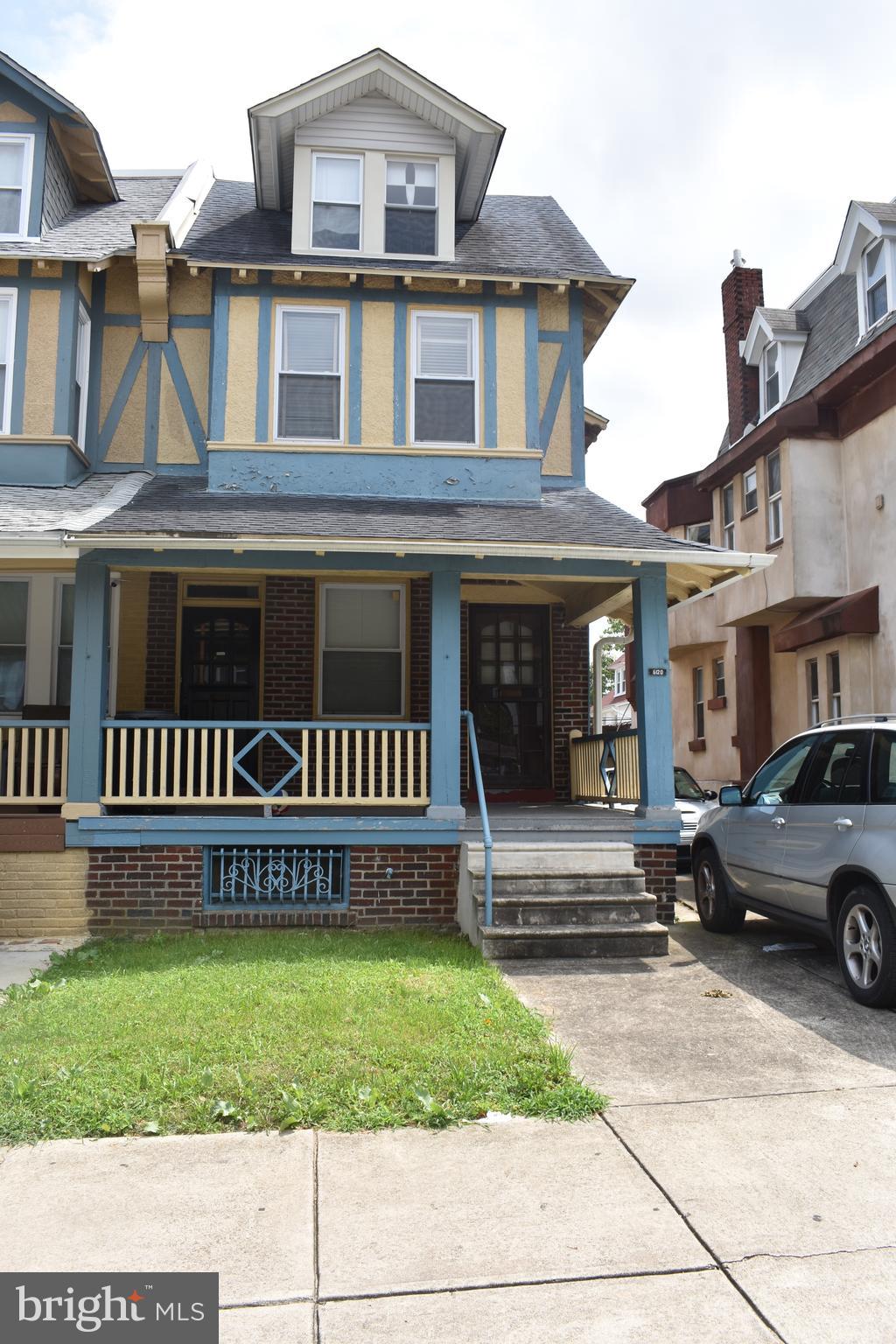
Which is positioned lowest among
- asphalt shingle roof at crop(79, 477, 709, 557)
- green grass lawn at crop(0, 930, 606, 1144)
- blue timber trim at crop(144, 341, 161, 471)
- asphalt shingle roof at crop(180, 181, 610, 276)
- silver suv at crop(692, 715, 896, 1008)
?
green grass lawn at crop(0, 930, 606, 1144)

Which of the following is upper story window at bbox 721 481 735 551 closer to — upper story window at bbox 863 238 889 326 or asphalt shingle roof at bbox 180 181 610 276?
upper story window at bbox 863 238 889 326

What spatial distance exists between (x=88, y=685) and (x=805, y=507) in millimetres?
11051

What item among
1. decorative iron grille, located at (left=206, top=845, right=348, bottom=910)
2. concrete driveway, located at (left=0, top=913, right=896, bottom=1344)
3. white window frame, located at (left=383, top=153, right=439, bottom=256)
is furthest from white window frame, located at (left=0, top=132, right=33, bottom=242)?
concrete driveway, located at (left=0, top=913, right=896, bottom=1344)

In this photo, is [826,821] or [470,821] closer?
[826,821]

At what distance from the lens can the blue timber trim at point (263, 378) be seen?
10859 millimetres

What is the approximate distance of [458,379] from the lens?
1120 cm

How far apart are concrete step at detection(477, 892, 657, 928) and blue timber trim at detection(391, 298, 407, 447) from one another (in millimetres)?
5182

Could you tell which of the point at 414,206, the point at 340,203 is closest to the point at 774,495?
the point at 414,206

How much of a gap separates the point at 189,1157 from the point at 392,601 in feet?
27.4

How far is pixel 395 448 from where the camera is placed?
10.9m

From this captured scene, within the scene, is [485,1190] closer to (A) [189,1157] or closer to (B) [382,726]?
(A) [189,1157]

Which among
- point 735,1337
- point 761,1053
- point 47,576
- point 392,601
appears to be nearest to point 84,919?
point 47,576

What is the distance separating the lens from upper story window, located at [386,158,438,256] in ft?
37.9

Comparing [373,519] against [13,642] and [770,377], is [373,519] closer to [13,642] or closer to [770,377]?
[13,642]
